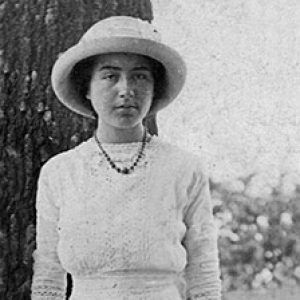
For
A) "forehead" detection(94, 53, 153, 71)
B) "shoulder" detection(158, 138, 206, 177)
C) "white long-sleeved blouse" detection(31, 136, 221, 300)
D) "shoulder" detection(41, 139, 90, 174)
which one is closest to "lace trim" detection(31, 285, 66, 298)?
"white long-sleeved blouse" detection(31, 136, 221, 300)

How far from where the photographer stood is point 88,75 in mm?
1694

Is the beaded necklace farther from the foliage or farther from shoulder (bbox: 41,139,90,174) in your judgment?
the foliage

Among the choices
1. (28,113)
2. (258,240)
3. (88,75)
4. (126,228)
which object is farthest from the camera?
(258,240)

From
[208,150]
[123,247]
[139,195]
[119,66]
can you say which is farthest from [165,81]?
[208,150]

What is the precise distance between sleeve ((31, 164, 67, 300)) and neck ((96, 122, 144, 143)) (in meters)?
0.15

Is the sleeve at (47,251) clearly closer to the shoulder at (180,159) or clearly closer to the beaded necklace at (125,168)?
the beaded necklace at (125,168)

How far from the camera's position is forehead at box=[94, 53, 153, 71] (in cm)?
162

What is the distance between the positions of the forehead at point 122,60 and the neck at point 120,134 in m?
0.13

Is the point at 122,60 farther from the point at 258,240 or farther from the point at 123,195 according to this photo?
the point at 258,240

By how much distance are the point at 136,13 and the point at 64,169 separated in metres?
0.62

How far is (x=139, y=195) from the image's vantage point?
5.35 feet

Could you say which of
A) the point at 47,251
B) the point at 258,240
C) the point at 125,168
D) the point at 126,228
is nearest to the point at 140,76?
the point at 125,168

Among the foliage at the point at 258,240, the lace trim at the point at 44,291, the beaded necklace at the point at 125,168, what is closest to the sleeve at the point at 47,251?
the lace trim at the point at 44,291

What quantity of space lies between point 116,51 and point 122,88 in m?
0.08
